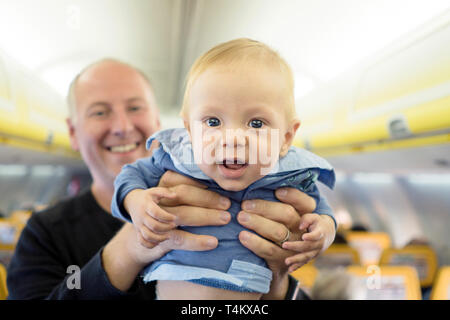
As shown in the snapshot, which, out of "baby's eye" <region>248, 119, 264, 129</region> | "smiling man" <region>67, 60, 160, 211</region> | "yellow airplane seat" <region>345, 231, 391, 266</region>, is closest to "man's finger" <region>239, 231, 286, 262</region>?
"baby's eye" <region>248, 119, 264, 129</region>

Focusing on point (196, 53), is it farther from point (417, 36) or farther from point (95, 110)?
point (417, 36)

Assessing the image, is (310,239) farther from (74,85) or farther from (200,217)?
(74,85)

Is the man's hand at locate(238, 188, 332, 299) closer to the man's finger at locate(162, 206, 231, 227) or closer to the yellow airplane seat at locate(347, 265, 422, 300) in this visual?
the man's finger at locate(162, 206, 231, 227)

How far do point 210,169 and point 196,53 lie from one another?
1.23 ft

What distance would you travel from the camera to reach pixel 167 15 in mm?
975

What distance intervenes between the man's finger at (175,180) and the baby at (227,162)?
2cm

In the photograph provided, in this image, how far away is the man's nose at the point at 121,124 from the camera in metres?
1.05

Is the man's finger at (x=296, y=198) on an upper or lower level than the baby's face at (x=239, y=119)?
lower

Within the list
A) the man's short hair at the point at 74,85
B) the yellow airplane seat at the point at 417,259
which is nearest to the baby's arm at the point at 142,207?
the man's short hair at the point at 74,85

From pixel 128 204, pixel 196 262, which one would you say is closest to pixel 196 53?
pixel 128 204

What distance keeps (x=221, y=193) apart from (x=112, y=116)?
1.52 ft

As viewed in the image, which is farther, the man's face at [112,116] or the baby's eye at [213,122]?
the man's face at [112,116]

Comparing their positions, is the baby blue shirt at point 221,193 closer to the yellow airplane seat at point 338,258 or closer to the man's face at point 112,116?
the man's face at point 112,116

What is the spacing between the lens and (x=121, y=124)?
105 cm
